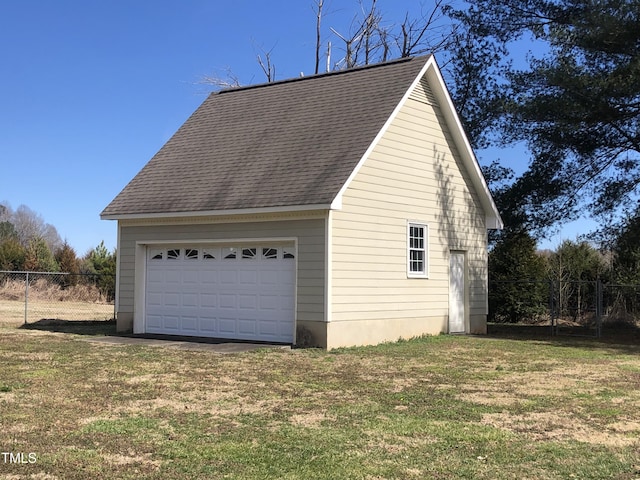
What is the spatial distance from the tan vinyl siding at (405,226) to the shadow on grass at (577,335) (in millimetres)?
1531

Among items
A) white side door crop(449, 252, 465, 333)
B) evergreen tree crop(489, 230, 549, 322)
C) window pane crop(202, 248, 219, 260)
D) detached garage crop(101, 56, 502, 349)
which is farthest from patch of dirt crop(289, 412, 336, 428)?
evergreen tree crop(489, 230, 549, 322)

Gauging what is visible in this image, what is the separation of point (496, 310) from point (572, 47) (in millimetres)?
9394

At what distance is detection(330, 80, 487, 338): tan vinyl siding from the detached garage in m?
0.04

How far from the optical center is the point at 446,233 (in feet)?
62.0

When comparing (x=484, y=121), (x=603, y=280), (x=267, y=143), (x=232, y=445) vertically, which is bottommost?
(x=232, y=445)

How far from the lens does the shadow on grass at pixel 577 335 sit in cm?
1753

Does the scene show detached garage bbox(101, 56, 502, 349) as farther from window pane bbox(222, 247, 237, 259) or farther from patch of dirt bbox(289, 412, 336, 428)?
patch of dirt bbox(289, 412, 336, 428)

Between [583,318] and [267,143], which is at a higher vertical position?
[267,143]

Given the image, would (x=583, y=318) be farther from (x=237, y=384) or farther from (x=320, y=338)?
(x=237, y=384)

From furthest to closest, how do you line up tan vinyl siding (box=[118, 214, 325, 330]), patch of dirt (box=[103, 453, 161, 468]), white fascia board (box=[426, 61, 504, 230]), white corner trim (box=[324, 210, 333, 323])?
white fascia board (box=[426, 61, 504, 230])
tan vinyl siding (box=[118, 214, 325, 330])
white corner trim (box=[324, 210, 333, 323])
patch of dirt (box=[103, 453, 161, 468])

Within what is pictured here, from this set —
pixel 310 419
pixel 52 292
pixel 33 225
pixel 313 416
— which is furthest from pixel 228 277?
pixel 33 225

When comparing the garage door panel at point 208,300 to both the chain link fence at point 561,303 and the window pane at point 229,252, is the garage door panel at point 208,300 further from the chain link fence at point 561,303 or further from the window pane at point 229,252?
the chain link fence at point 561,303

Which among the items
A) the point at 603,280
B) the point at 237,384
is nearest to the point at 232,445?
the point at 237,384

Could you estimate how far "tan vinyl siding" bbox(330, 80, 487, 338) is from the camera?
15758 millimetres
